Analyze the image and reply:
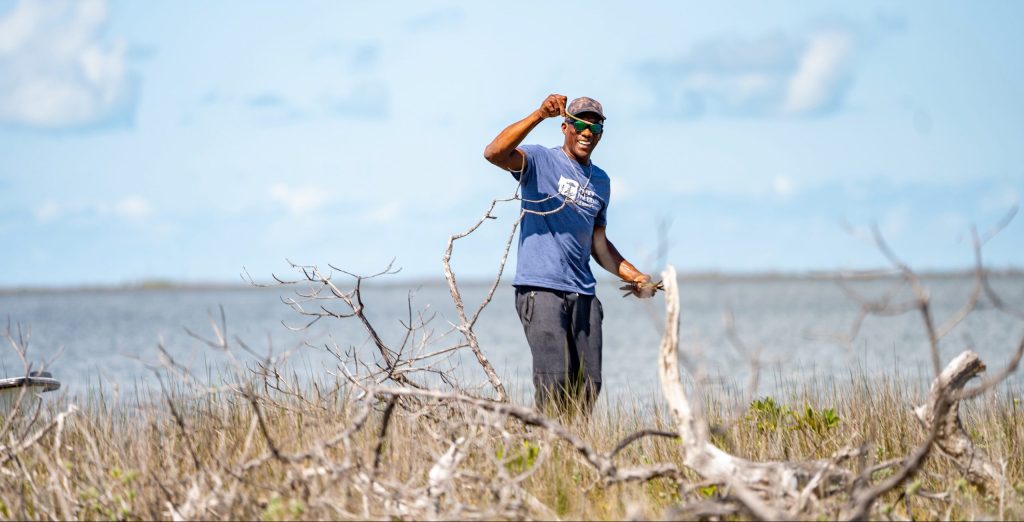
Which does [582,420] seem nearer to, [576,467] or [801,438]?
[576,467]

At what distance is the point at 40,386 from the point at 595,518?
117 inches

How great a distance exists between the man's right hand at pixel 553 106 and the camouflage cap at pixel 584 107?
1.58 feet

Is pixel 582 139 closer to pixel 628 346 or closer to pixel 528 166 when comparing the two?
→ pixel 528 166

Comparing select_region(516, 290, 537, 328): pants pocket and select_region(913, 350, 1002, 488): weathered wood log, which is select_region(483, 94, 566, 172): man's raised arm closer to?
select_region(516, 290, 537, 328): pants pocket

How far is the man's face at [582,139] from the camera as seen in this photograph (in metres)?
5.55

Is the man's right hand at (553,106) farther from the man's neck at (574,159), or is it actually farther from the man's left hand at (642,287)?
the man's left hand at (642,287)

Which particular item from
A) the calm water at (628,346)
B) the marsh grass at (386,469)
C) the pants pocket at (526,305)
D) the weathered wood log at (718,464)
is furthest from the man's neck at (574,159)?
the calm water at (628,346)

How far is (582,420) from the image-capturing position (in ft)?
17.2

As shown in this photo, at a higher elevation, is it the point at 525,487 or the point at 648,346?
the point at 648,346

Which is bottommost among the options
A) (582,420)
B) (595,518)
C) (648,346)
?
(595,518)

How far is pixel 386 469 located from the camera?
153 inches

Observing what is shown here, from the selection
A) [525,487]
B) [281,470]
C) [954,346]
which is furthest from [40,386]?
[954,346]

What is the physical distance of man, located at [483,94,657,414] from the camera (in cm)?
549

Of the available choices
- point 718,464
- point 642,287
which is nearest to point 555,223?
point 642,287
